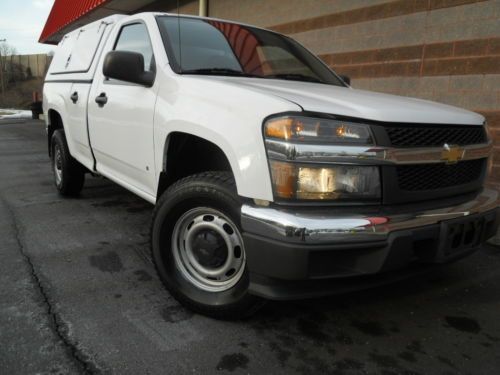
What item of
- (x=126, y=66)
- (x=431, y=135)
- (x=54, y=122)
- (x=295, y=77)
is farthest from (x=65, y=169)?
(x=431, y=135)

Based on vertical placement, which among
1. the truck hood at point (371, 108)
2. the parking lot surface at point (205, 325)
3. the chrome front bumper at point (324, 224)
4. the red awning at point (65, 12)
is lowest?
the parking lot surface at point (205, 325)

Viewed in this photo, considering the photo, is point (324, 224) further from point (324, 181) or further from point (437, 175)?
point (437, 175)

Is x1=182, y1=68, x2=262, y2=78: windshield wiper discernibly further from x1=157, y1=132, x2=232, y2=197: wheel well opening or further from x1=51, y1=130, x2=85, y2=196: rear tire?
x1=51, y1=130, x2=85, y2=196: rear tire

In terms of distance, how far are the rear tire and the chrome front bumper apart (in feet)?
11.3

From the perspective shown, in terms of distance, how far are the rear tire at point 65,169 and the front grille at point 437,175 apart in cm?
387

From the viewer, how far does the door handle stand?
11.9 ft

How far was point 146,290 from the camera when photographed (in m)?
2.92

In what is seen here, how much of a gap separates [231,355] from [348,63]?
217 inches

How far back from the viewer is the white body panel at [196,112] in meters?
2.15

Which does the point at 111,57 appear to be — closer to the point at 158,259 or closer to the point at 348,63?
the point at 158,259

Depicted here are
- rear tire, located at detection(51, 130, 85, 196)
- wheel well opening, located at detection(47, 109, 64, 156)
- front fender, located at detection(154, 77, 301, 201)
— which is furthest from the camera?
wheel well opening, located at detection(47, 109, 64, 156)

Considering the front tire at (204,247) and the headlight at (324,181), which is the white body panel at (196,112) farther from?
the front tire at (204,247)

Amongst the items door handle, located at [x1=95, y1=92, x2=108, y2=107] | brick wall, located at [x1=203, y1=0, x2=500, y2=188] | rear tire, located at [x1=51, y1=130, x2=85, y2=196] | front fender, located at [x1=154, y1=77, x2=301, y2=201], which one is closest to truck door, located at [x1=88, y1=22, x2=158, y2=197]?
door handle, located at [x1=95, y1=92, x2=108, y2=107]

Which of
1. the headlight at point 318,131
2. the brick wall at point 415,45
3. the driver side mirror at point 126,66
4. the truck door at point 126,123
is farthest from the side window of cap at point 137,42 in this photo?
the brick wall at point 415,45
